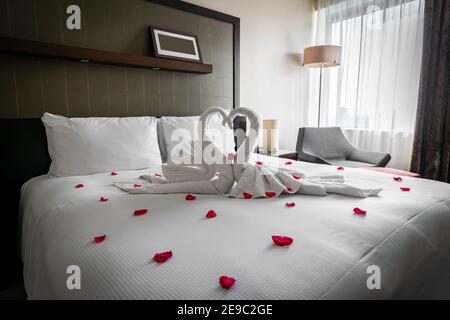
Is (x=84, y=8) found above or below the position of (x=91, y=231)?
above

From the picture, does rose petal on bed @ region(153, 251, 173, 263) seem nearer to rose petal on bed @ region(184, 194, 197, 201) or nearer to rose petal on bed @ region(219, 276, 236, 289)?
rose petal on bed @ region(219, 276, 236, 289)

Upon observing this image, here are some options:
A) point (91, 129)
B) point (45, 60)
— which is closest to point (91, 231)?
point (91, 129)

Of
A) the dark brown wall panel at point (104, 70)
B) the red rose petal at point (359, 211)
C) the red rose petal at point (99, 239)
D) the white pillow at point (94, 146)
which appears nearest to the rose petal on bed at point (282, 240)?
the red rose petal at point (359, 211)

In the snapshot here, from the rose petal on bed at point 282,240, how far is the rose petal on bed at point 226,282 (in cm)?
21

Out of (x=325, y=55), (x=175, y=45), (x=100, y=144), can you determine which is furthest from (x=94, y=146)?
(x=325, y=55)

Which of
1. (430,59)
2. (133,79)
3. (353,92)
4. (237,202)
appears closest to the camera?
(237,202)

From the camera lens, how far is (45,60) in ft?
6.81

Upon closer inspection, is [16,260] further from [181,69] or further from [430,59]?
[430,59]

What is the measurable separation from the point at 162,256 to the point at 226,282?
20 centimetres

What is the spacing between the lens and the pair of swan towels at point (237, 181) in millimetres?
1348

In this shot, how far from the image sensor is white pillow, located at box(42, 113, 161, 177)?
6.12 ft

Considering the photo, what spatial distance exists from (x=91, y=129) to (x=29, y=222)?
0.76m

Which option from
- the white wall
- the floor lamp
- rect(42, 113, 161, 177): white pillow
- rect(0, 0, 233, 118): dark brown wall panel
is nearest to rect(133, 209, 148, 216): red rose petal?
rect(42, 113, 161, 177): white pillow

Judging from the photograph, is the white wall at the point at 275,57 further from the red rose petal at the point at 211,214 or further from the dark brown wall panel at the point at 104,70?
the red rose petal at the point at 211,214
